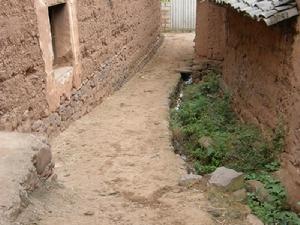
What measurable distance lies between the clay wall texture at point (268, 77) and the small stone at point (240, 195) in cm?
50

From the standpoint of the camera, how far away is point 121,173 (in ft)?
17.7

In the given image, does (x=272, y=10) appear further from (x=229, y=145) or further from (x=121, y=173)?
(x=121, y=173)

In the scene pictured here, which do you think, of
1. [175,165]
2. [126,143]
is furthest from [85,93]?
[175,165]

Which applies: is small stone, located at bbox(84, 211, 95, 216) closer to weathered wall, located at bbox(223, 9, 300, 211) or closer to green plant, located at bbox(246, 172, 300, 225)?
green plant, located at bbox(246, 172, 300, 225)

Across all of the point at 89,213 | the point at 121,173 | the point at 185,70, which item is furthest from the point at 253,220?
the point at 185,70

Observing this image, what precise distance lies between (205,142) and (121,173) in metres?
1.66

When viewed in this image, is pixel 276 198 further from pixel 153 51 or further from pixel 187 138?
pixel 153 51

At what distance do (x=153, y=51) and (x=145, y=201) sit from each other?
31.8 feet

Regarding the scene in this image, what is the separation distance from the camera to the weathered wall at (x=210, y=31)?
9797 millimetres

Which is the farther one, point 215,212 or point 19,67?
point 19,67

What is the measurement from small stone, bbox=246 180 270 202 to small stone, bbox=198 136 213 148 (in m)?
1.48

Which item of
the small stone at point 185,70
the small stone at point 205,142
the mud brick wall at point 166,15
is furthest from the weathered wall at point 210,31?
the mud brick wall at point 166,15

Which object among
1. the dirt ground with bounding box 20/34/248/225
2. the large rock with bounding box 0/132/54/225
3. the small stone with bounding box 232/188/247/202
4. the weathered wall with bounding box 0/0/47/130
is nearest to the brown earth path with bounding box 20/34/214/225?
the dirt ground with bounding box 20/34/248/225

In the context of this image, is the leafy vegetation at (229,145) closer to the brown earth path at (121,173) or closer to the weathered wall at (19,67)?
the brown earth path at (121,173)
